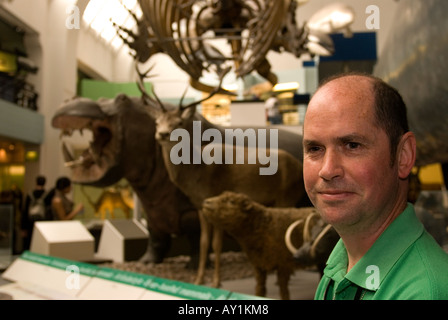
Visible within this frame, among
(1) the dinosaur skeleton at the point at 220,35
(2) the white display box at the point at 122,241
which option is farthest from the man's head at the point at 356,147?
(2) the white display box at the point at 122,241

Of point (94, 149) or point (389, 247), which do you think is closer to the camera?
point (389, 247)

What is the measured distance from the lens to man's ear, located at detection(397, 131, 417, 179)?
0.59m

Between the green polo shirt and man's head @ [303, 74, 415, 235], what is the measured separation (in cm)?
4

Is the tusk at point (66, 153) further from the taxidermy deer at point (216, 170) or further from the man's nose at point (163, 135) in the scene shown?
the man's nose at point (163, 135)

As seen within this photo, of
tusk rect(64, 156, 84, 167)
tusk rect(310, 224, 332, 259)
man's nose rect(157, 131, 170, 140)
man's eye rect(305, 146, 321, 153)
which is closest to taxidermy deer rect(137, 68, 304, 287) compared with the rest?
man's nose rect(157, 131, 170, 140)

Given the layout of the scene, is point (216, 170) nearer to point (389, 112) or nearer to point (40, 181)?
point (40, 181)

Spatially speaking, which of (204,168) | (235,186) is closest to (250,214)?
(235,186)

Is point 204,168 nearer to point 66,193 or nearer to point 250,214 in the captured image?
point 250,214

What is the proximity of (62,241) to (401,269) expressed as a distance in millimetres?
2803

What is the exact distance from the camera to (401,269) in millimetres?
564

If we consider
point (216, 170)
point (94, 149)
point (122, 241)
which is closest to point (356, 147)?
point (216, 170)

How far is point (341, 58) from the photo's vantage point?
1240mm

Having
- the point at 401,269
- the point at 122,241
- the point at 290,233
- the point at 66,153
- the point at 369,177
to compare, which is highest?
the point at 66,153
